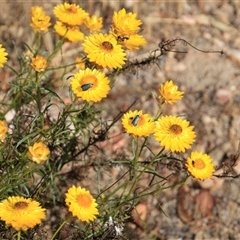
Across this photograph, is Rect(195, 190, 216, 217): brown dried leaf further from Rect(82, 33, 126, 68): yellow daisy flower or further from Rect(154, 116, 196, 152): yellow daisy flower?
Rect(82, 33, 126, 68): yellow daisy flower

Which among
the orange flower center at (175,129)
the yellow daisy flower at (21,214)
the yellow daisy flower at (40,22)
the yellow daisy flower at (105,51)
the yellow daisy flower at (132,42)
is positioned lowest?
the yellow daisy flower at (21,214)

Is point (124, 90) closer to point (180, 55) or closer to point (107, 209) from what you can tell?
point (180, 55)

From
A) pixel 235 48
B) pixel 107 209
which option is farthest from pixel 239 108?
pixel 107 209

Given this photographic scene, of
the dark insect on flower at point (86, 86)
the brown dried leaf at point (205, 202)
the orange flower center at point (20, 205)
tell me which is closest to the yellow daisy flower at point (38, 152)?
the orange flower center at point (20, 205)

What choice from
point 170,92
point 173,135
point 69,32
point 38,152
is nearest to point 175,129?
point 173,135

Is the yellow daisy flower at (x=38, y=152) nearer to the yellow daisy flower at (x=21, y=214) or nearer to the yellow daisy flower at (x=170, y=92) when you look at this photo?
the yellow daisy flower at (x=21, y=214)

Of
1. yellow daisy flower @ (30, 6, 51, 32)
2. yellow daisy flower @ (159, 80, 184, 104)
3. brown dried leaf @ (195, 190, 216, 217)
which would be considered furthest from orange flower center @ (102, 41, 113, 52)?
brown dried leaf @ (195, 190, 216, 217)
